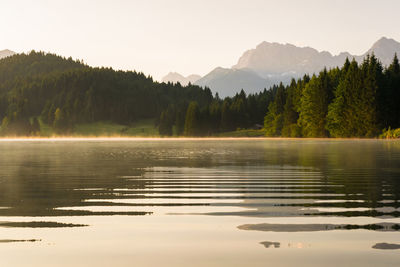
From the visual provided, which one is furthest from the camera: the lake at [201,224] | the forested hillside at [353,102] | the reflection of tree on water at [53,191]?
the forested hillside at [353,102]

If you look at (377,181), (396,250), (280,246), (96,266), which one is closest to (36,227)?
(96,266)

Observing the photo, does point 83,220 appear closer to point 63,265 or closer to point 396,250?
point 63,265

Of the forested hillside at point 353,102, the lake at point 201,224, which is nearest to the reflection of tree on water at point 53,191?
the lake at point 201,224

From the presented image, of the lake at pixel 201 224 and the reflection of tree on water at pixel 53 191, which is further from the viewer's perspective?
the reflection of tree on water at pixel 53 191

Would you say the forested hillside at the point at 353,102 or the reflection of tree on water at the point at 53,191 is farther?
the forested hillside at the point at 353,102

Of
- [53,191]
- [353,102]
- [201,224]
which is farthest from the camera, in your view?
[353,102]

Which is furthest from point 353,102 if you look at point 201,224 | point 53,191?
point 201,224

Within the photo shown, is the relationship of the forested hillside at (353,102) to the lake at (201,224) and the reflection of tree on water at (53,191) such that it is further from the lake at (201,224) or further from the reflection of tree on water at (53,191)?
the lake at (201,224)

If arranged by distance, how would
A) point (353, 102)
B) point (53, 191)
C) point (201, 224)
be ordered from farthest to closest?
point (353, 102), point (53, 191), point (201, 224)

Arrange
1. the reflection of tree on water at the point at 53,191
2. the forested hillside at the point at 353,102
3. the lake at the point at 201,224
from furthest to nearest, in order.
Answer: the forested hillside at the point at 353,102 → the reflection of tree on water at the point at 53,191 → the lake at the point at 201,224

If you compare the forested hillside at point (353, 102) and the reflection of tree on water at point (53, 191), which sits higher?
the forested hillside at point (353, 102)

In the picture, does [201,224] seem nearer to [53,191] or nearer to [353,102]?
[53,191]

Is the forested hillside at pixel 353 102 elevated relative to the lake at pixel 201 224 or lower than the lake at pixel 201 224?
elevated

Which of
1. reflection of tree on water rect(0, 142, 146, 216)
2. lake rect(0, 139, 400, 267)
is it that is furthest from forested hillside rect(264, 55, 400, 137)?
lake rect(0, 139, 400, 267)
